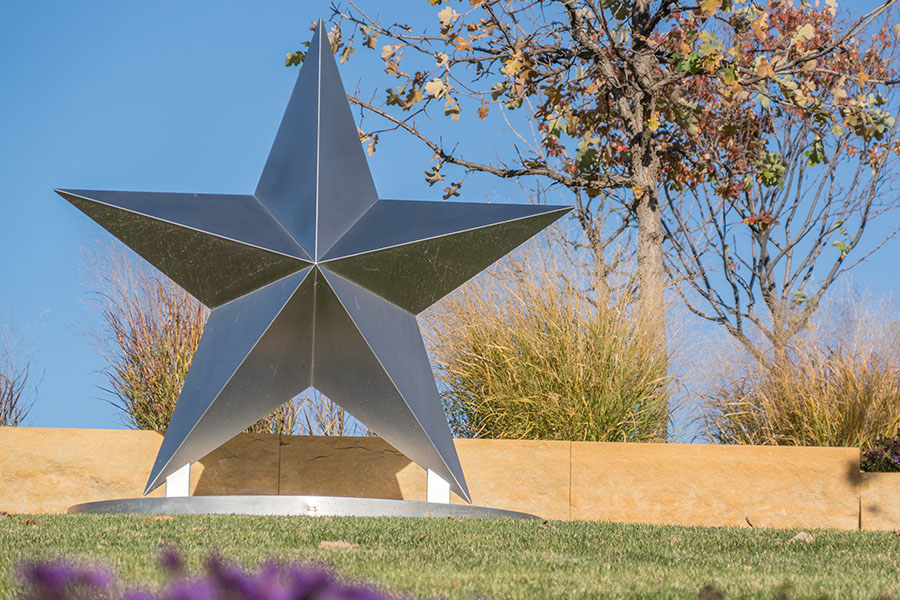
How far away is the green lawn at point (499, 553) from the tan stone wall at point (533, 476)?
1288mm

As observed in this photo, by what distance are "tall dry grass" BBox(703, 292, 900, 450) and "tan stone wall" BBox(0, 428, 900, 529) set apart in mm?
568

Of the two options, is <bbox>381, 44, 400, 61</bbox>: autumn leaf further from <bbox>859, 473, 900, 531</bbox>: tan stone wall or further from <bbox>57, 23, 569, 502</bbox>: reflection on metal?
<bbox>859, 473, 900, 531</bbox>: tan stone wall

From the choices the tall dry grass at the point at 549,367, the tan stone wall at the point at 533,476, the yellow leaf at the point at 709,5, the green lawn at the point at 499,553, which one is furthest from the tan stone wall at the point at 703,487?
the yellow leaf at the point at 709,5

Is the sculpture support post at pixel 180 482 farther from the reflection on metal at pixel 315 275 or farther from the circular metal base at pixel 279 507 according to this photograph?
the circular metal base at pixel 279 507

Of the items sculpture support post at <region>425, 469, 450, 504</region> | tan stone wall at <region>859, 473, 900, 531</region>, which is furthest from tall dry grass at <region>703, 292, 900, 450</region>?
sculpture support post at <region>425, 469, 450, 504</region>

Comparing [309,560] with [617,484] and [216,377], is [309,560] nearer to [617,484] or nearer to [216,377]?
[216,377]

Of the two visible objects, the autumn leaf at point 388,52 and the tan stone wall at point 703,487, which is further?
the autumn leaf at point 388,52

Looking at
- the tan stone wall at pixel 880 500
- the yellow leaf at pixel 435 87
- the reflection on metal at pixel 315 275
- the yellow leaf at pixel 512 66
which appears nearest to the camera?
the reflection on metal at pixel 315 275

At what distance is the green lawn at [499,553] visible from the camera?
243cm

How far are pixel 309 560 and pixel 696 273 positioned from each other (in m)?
9.28

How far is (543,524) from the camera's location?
448cm

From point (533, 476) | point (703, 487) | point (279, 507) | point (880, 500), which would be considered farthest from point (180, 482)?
point (880, 500)

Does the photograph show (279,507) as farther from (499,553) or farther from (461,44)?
(461,44)

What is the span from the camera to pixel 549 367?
6133 mm
